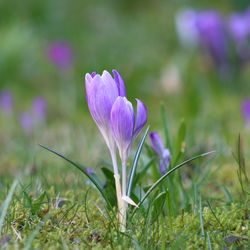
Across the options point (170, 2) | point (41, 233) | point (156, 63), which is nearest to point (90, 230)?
point (41, 233)

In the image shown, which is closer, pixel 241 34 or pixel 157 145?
pixel 157 145

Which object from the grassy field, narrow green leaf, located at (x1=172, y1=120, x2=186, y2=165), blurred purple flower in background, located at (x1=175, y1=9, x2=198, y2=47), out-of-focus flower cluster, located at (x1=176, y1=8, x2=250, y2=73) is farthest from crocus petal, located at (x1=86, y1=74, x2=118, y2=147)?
blurred purple flower in background, located at (x1=175, y1=9, x2=198, y2=47)

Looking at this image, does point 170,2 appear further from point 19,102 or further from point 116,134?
point 116,134

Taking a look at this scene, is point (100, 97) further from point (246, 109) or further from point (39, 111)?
point (39, 111)

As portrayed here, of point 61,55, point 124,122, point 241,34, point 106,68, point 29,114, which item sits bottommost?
point 29,114

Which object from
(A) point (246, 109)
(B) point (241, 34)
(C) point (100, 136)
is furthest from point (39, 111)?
(B) point (241, 34)
